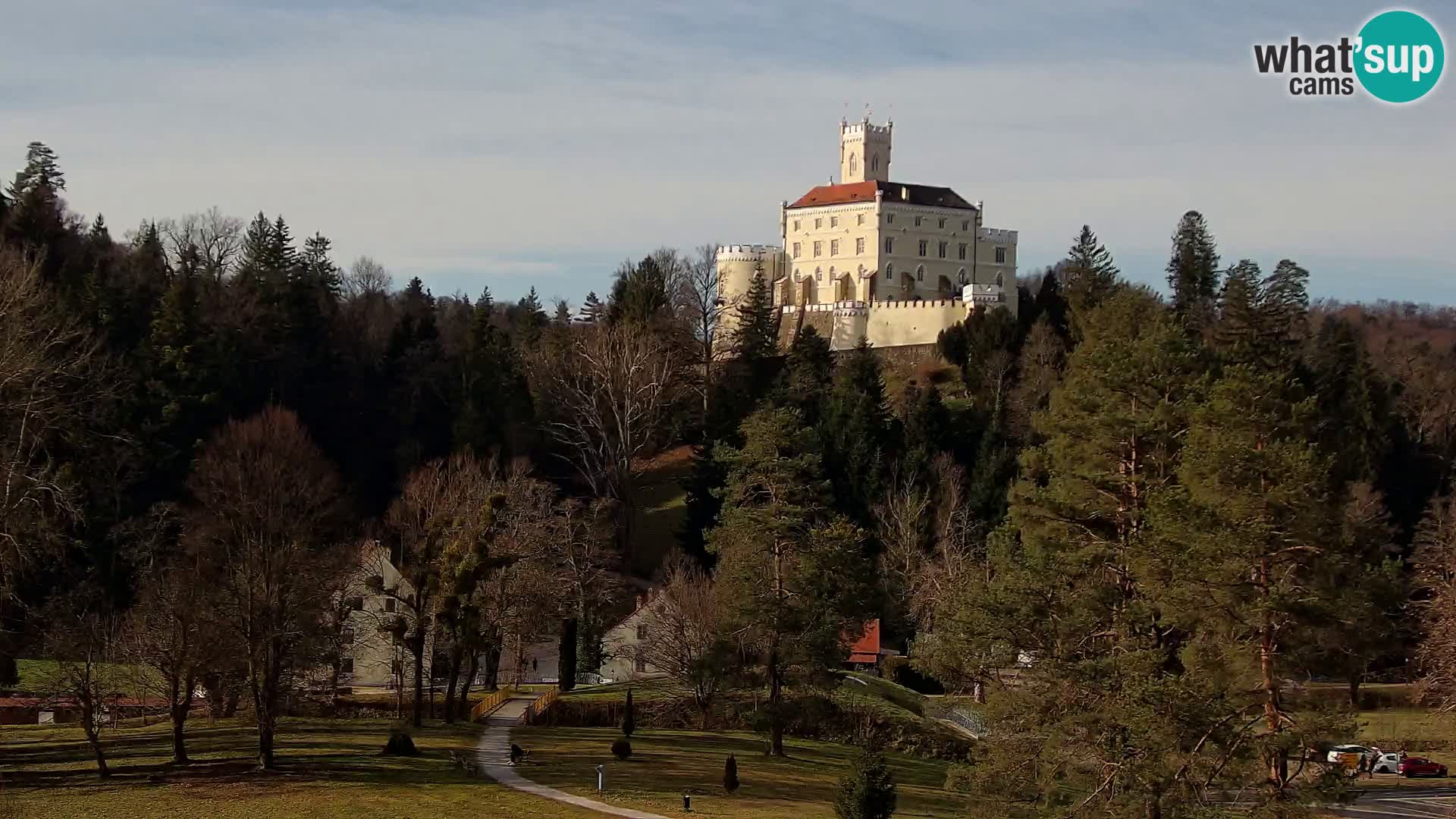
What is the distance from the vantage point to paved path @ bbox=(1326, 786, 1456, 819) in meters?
38.0

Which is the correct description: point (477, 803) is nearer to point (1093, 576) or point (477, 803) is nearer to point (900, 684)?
point (1093, 576)

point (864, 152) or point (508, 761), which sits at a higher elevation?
point (864, 152)

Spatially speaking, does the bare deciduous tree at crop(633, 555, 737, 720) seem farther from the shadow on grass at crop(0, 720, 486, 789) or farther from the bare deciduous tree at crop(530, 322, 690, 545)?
the bare deciduous tree at crop(530, 322, 690, 545)

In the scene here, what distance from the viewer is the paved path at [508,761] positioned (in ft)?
107

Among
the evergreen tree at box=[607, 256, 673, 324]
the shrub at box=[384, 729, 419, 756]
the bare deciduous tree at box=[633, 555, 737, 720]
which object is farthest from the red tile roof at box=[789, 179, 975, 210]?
the shrub at box=[384, 729, 419, 756]

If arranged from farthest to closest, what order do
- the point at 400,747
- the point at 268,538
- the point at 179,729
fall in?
1. the point at 268,538
2. the point at 400,747
3. the point at 179,729

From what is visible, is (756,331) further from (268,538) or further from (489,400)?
(268,538)

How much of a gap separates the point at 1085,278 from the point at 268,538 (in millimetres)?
60235

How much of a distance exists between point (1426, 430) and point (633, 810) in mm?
63048

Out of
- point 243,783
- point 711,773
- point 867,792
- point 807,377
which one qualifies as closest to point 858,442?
point 807,377

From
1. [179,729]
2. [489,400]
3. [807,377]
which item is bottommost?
[179,729]

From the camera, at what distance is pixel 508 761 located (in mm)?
38562

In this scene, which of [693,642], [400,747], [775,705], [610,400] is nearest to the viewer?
[400,747]

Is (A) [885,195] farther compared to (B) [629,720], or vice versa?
(A) [885,195]
